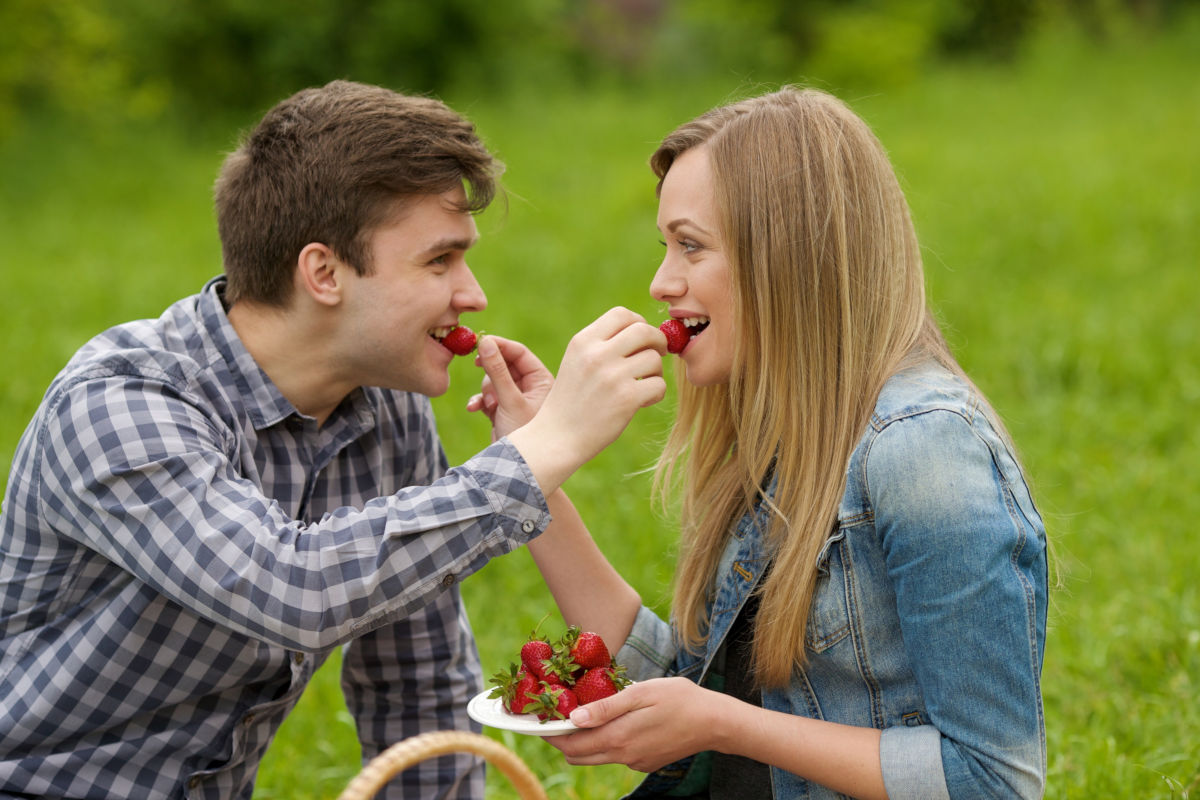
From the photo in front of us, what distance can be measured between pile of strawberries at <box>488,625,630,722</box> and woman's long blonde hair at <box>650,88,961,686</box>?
0.35 metres

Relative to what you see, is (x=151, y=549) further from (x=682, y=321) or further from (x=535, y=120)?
(x=535, y=120)

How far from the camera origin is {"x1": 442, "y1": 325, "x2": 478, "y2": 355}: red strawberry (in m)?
3.14

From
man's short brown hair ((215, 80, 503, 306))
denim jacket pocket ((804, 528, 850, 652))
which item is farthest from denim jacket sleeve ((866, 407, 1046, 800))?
man's short brown hair ((215, 80, 503, 306))

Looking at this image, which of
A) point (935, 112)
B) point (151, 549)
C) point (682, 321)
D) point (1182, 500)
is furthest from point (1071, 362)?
point (935, 112)

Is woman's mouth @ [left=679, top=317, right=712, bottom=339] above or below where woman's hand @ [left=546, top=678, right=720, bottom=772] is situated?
above

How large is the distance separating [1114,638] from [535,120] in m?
11.7

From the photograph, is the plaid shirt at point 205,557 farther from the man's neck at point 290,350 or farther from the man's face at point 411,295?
the man's face at point 411,295

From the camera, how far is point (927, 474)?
2.27 meters

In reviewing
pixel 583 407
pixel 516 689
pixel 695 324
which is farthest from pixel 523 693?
pixel 695 324

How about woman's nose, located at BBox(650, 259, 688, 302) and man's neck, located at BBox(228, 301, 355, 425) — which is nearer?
woman's nose, located at BBox(650, 259, 688, 302)

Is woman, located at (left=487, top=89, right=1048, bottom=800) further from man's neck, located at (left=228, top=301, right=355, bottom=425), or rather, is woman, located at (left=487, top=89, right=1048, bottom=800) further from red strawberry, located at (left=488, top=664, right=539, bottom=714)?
man's neck, located at (left=228, top=301, right=355, bottom=425)

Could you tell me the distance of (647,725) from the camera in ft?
7.66

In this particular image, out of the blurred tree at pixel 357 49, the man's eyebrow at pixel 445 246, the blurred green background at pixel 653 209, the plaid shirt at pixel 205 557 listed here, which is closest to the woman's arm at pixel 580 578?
the plaid shirt at pixel 205 557

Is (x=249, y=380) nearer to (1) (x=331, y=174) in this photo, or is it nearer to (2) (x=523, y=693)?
(1) (x=331, y=174)
